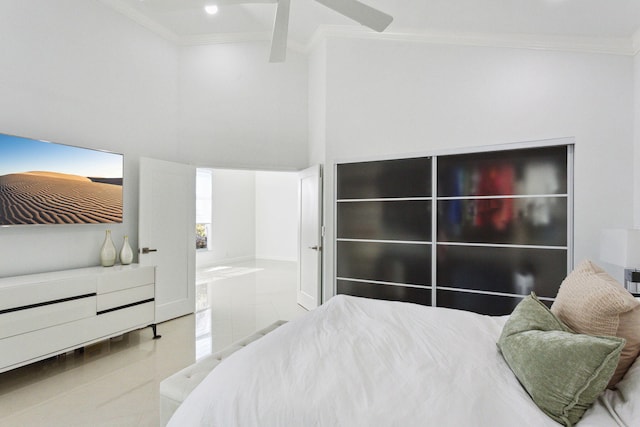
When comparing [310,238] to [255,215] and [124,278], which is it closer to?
[124,278]

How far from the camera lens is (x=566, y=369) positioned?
1091 mm

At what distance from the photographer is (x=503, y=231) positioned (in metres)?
3.30

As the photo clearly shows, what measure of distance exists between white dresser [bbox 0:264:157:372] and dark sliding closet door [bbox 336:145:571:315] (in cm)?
229

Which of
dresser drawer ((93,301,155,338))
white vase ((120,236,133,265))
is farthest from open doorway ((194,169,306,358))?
white vase ((120,236,133,265))

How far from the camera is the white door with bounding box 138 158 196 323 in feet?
12.2

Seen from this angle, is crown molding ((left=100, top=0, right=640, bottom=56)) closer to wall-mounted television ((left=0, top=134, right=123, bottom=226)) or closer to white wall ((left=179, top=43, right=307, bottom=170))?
→ white wall ((left=179, top=43, right=307, bottom=170))

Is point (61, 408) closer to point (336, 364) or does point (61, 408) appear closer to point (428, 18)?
point (336, 364)

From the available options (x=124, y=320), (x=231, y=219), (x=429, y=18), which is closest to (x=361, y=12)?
(x=429, y=18)

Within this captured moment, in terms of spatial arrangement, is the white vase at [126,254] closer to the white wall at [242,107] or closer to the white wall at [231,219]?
the white wall at [242,107]

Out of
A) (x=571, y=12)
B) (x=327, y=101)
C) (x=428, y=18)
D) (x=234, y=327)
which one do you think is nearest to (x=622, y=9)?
(x=571, y=12)

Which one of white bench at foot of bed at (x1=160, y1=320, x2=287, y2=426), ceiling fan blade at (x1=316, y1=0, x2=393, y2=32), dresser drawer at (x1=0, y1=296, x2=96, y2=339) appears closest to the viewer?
white bench at foot of bed at (x1=160, y1=320, x2=287, y2=426)

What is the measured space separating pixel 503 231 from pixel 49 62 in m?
4.68

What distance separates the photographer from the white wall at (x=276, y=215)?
9066mm

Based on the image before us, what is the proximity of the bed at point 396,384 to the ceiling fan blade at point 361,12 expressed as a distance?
6.25ft
